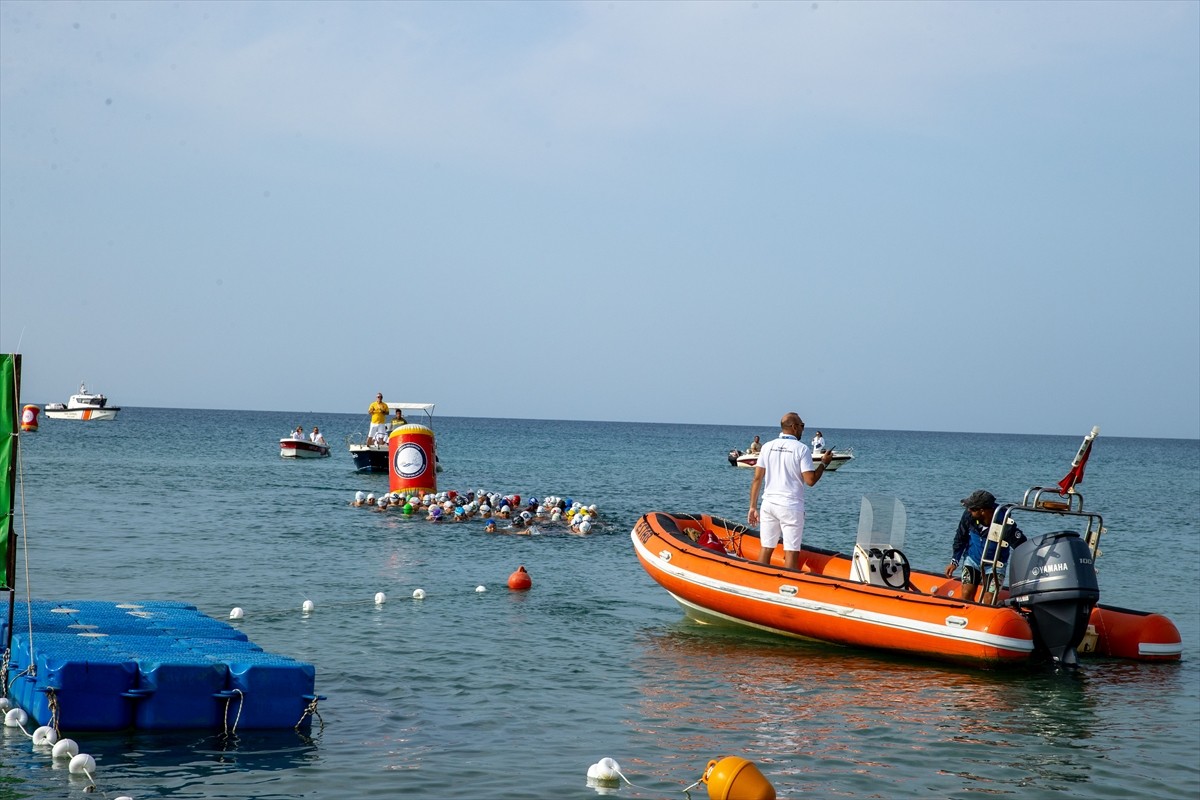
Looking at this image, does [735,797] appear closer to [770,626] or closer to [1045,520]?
[770,626]

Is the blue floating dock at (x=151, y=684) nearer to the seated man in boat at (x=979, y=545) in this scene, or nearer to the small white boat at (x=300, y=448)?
the seated man in boat at (x=979, y=545)

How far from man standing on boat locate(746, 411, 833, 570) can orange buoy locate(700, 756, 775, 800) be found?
5.26 metres

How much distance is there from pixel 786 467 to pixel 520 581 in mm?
4661

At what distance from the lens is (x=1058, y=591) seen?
9867 mm

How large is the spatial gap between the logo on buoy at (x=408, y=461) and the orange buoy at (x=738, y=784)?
64.6 ft

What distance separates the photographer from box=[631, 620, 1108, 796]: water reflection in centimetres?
753

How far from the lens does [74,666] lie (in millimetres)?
6980

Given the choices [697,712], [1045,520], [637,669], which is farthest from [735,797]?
[1045,520]

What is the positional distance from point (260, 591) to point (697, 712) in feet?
21.7

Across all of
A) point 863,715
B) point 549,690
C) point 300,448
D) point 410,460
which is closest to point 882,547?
point 863,715

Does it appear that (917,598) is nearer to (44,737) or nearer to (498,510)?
(44,737)

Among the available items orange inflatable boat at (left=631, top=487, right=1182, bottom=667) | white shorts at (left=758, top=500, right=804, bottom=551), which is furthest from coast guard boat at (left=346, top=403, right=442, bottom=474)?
white shorts at (left=758, top=500, right=804, bottom=551)

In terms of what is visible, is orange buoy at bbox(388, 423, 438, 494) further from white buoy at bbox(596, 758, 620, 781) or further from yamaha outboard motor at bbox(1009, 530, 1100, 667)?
white buoy at bbox(596, 758, 620, 781)

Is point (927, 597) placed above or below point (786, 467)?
below
